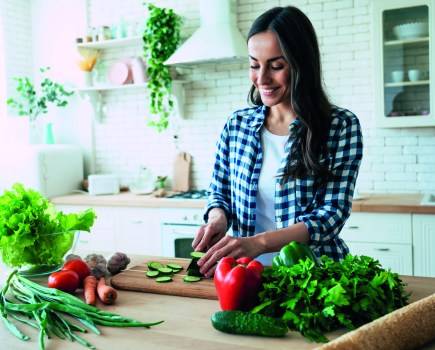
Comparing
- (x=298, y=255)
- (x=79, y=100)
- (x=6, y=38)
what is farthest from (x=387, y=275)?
(x=6, y=38)

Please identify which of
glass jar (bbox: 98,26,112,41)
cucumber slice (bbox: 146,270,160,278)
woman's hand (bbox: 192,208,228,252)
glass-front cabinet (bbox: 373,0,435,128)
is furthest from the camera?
glass jar (bbox: 98,26,112,41)

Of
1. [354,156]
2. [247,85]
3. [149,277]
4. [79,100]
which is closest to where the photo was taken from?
Result: [149,277]

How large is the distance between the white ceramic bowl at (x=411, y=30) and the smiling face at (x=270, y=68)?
2060 mm

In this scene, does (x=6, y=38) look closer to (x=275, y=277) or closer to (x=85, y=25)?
(x=85, y=25)

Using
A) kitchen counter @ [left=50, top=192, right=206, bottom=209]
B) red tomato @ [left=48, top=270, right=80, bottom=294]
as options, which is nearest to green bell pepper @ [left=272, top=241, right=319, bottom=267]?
red tomato @ [left=48, top=270, right=80, bottom=294]

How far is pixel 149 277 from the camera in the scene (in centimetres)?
193

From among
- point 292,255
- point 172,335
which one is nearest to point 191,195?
point 292,255

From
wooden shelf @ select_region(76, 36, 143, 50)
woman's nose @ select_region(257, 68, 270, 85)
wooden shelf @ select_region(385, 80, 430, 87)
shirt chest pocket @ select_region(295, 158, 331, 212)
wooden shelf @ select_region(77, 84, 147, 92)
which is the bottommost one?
shirt chest pocket @ select_region(295, 158, 331, 212)

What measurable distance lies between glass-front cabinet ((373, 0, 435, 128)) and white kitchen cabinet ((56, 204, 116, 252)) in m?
2.30

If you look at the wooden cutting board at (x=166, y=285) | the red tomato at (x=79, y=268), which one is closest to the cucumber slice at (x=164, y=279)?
the wooden cutting board at (x=166, y=285)

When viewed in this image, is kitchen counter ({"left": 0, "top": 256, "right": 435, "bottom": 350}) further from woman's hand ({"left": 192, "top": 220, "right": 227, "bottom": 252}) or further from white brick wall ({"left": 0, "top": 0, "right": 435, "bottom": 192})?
white brick wall ({"left": 0, "top": 0, "right": 435, "bottom": 192})

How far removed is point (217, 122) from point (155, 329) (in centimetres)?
347

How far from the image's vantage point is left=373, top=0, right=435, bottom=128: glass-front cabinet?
3.76 meters

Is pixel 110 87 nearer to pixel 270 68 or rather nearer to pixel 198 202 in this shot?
pixel 198 202
